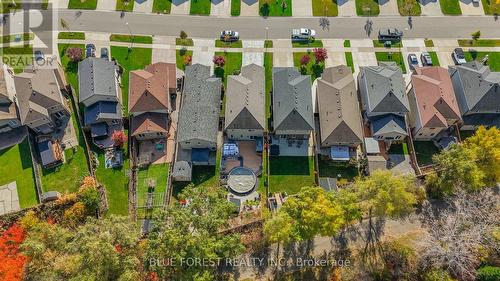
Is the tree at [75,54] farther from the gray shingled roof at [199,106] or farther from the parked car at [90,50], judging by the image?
the gray shingled roof at [199,106]

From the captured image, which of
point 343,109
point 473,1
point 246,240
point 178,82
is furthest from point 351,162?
point 473,1

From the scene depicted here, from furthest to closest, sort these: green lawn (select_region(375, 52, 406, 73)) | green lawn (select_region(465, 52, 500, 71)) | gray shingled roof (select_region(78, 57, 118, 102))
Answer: green lawn (select_region(375, 52, 406, 73))
green lawn (select_region(465, 52, 500, 71))
gray shingled roof (select_region(78, 57, 118, 102))

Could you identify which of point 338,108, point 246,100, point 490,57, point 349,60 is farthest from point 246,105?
point 490,57

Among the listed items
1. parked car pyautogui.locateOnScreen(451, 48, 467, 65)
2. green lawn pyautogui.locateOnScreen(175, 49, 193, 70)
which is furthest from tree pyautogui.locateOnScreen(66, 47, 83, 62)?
parked car pyautogui.locateOnScreen(451, 48, 467, 65)

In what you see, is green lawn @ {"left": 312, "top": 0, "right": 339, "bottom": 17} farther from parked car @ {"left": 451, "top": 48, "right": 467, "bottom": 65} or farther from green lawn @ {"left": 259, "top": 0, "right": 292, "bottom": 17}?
parked car @ {"left": 451, "top": 48, "right": 467, "bottom": 65}

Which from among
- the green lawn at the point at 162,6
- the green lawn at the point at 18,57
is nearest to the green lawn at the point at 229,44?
the green lawn at the point at 162,6

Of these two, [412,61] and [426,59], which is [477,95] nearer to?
[426,59]

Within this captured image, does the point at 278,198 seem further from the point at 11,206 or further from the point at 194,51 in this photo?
the point at 11,206
